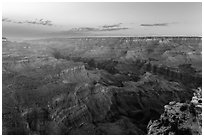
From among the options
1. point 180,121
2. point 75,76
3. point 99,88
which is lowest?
point 180,121

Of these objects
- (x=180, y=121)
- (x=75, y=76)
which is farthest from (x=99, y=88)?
(x=180, y=121)

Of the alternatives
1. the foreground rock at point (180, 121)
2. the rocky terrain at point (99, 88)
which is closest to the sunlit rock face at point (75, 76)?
the rocky terrain at point (99, 88)

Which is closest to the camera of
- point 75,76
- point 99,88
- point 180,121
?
point 180,121

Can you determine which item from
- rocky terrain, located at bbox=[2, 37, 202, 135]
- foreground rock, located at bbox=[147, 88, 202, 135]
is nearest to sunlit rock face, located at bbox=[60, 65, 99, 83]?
rocky terrain, located at bbox=[2, 37, 202, 135]

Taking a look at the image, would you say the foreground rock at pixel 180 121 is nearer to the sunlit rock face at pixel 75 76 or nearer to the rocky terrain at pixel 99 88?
the rocky terrain at pixel 99 88

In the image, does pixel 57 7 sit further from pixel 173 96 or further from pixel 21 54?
pixel 173 96

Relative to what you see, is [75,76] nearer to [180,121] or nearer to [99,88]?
[99,88]

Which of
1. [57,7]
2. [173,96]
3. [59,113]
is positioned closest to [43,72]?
[59,113]

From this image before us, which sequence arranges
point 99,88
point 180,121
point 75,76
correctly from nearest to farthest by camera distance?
point 180,121 < point 75,76 < point 99,88

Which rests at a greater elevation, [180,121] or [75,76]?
[75,76]
